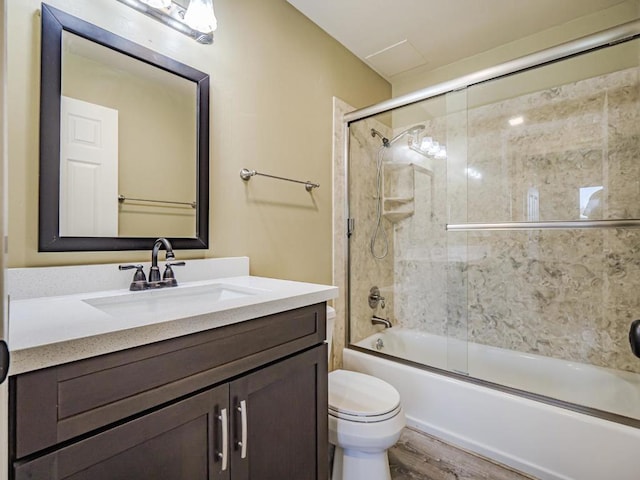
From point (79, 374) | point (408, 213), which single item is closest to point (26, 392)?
point (79, 374)

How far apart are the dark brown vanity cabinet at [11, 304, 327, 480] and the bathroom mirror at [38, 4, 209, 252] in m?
0.63

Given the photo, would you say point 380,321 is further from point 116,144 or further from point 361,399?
point 116,144

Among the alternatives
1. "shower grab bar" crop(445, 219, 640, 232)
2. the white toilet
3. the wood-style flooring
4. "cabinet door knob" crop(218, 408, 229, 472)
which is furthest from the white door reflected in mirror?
"shower grab bar" crop(445, 219, 640, 232)

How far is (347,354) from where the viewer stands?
2.23 metres

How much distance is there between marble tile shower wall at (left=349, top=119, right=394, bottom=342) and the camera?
2326 mm

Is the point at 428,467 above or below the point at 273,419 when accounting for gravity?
below

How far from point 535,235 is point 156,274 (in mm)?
2277

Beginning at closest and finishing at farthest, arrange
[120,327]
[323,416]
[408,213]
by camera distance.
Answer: [120,327] → [323,416] → [408,213]

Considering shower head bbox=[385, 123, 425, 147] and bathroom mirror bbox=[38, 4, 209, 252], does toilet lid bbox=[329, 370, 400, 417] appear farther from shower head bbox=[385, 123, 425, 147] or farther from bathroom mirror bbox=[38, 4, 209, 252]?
shower head bbox=[385, 123, 425, 147]

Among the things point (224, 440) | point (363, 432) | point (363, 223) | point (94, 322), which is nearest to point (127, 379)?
point (94, 322)

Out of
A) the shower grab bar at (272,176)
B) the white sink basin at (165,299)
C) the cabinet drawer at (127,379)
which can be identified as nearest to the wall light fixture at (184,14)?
the shower grab bar at (272,176)

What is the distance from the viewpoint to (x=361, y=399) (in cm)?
145

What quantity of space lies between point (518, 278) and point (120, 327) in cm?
237

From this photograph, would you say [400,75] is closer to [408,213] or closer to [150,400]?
[408,213]
